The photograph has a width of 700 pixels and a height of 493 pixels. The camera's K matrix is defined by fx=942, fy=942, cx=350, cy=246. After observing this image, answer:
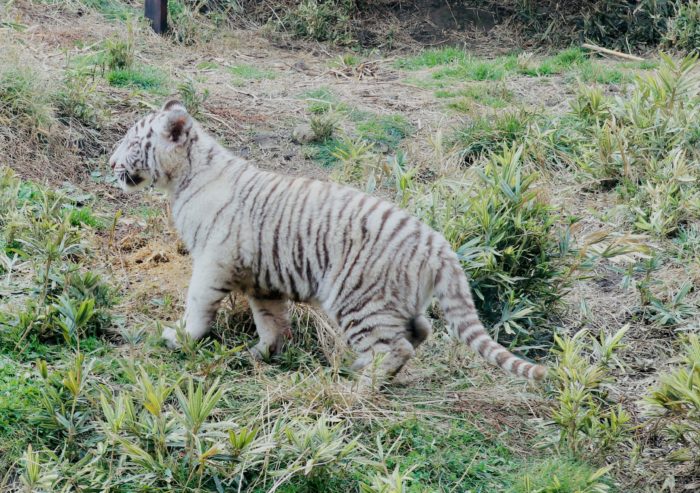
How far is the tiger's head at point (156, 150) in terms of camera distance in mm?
5422

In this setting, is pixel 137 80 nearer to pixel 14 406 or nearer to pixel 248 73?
pixel 248 73

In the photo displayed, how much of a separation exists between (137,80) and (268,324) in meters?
3.96

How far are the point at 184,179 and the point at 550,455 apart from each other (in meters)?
2.53

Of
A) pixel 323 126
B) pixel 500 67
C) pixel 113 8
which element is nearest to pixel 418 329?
pixel 323 126

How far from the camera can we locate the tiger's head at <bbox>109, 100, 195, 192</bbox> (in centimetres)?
542

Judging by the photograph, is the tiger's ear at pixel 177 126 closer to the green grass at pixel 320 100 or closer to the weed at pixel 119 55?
the green grass at pixel 320 100

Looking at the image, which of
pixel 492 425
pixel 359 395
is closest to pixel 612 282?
pixel 492 425

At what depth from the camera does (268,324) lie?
530 centimetres

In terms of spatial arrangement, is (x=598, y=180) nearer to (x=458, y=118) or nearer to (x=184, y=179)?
(x=458, y=118)

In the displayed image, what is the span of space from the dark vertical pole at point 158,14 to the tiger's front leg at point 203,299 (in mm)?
5520

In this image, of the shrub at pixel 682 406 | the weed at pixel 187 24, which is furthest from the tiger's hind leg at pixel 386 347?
the weed at pixel 187 24

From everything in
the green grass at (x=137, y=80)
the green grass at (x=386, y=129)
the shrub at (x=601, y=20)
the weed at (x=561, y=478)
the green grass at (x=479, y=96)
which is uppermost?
the shrub at (x=601, y=20)

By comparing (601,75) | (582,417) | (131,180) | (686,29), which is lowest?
(582,417)

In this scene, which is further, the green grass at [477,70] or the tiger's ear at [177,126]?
the green grass at [477,70]
